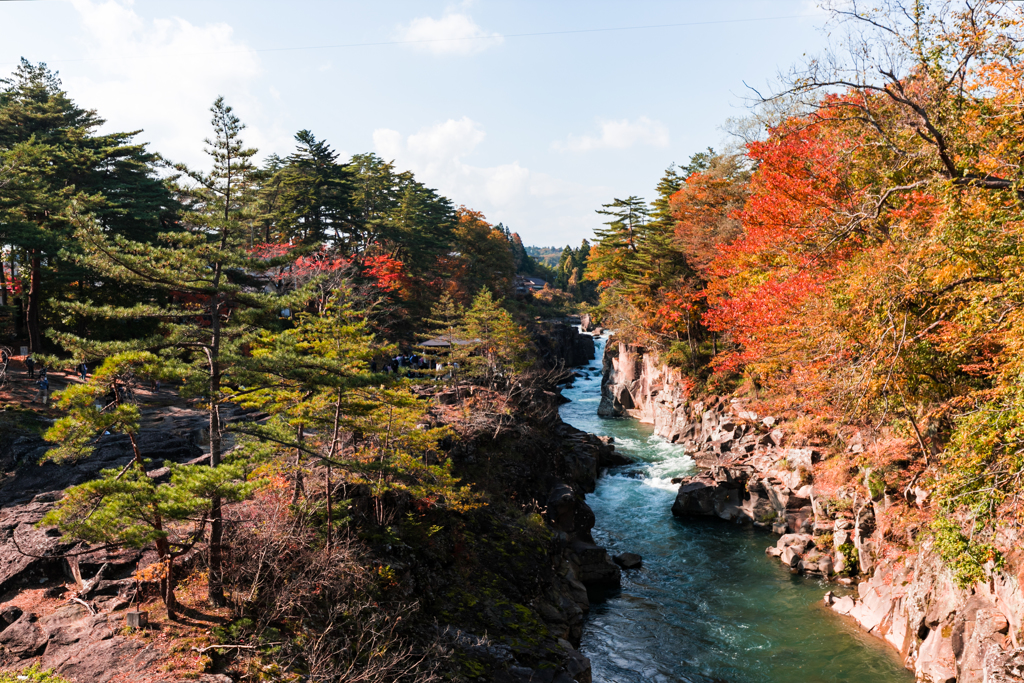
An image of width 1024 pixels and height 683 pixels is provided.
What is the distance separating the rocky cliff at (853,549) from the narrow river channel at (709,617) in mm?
679

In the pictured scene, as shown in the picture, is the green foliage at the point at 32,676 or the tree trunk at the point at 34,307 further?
the tree trunk at the point at 34,307

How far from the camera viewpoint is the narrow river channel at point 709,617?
46.5ft

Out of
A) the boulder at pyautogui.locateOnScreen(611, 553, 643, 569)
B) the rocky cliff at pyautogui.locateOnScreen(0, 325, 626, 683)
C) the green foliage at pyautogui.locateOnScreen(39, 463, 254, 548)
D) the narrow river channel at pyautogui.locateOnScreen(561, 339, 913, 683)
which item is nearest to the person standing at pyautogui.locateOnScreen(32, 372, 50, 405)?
the rocky cliff at pyautogui.locateOnScreen(0, 325, 626, 683)

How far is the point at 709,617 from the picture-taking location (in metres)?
16.9

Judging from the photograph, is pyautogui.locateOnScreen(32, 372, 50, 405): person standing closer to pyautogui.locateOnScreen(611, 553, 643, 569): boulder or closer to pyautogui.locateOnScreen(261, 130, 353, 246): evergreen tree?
pyautogui.locateOnScreen(261, 130, 353, 246): evergreen tree

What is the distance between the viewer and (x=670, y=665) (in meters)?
14.6

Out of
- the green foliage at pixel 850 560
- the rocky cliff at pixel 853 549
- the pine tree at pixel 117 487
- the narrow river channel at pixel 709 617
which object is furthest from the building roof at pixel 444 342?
the pine tree at pixel 117 487

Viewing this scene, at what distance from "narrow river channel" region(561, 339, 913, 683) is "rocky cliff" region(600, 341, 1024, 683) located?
0.68 meters

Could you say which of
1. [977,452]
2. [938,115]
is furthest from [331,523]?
[938,115]

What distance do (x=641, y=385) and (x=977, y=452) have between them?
108 ft

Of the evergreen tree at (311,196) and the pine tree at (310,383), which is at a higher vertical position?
the evergreen tree at (311,196)

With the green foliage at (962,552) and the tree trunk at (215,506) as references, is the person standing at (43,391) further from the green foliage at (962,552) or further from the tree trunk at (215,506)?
the green foliage at (962,552)

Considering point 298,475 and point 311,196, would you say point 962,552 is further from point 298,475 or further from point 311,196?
point 311,196

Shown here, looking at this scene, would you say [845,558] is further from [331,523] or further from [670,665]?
[331,523]
